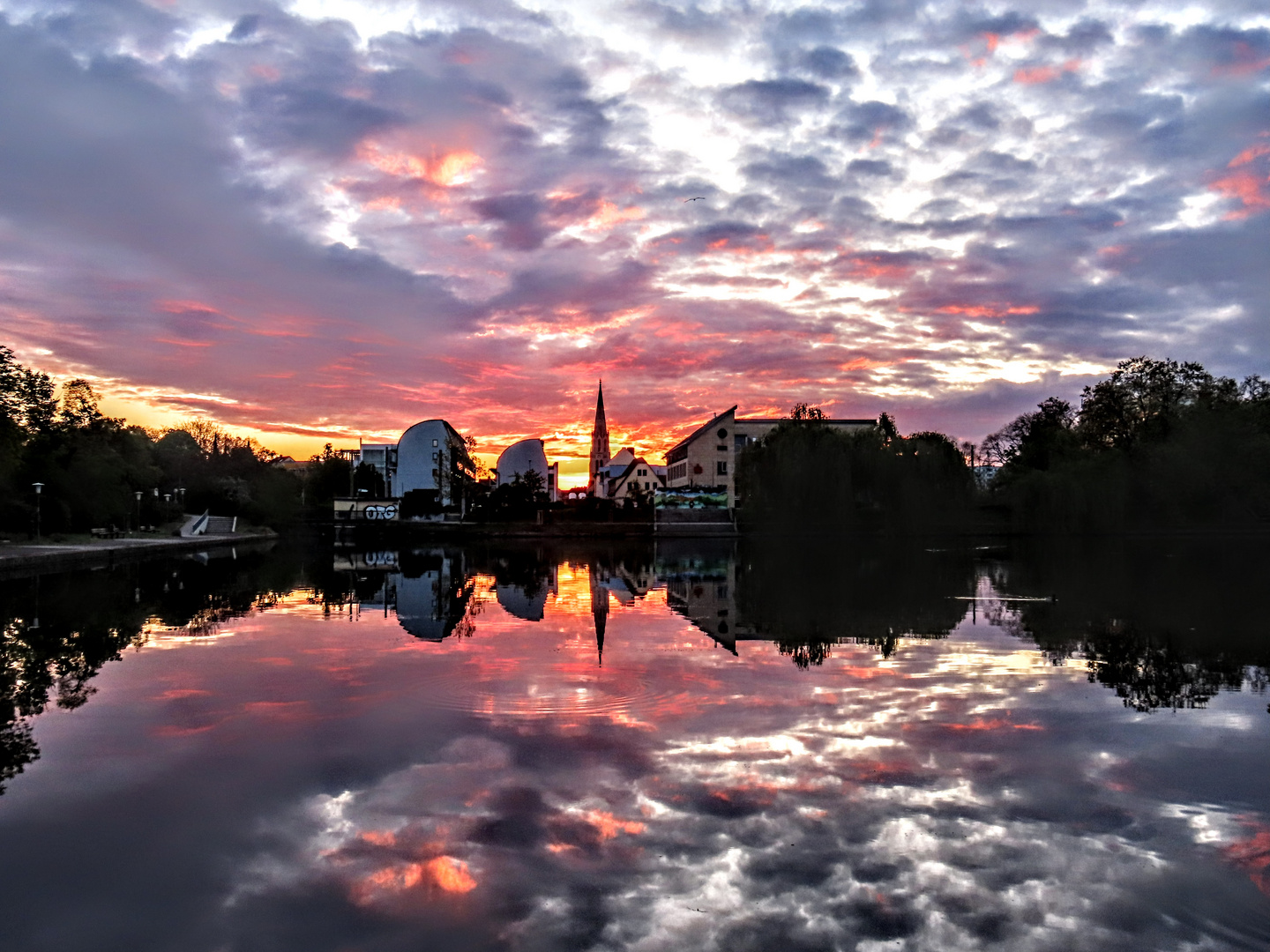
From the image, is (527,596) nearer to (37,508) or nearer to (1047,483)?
(37,508)

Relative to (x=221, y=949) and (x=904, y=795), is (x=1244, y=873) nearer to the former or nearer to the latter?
(x=904, y=795)

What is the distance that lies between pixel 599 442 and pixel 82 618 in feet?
478

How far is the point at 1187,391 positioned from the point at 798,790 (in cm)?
7072

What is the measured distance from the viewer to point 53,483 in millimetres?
45469

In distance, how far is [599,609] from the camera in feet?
56.9

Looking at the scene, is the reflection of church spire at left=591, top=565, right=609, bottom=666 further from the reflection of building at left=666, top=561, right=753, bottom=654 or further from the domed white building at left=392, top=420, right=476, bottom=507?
the domed white building at left=392, top=420, right=476, bottom=507

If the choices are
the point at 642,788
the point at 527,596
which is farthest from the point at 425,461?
the point at 642,788

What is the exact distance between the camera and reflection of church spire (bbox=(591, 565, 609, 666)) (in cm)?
1223

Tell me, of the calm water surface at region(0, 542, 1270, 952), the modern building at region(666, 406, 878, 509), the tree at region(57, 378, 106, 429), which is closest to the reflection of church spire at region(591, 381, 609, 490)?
the modern building at region(666, 406, 878, 509)

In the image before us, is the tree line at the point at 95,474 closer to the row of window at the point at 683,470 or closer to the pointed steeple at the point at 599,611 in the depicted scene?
the pointed steeple at the point at 599,611

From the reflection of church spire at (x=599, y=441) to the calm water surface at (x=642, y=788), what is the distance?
146m

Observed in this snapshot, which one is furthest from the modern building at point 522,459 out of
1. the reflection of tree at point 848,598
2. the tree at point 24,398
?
the reflection of tree at point 848,598

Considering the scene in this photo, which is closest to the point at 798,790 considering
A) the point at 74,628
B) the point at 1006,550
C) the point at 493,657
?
the point at 493,657

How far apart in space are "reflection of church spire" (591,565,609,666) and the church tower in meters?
132
